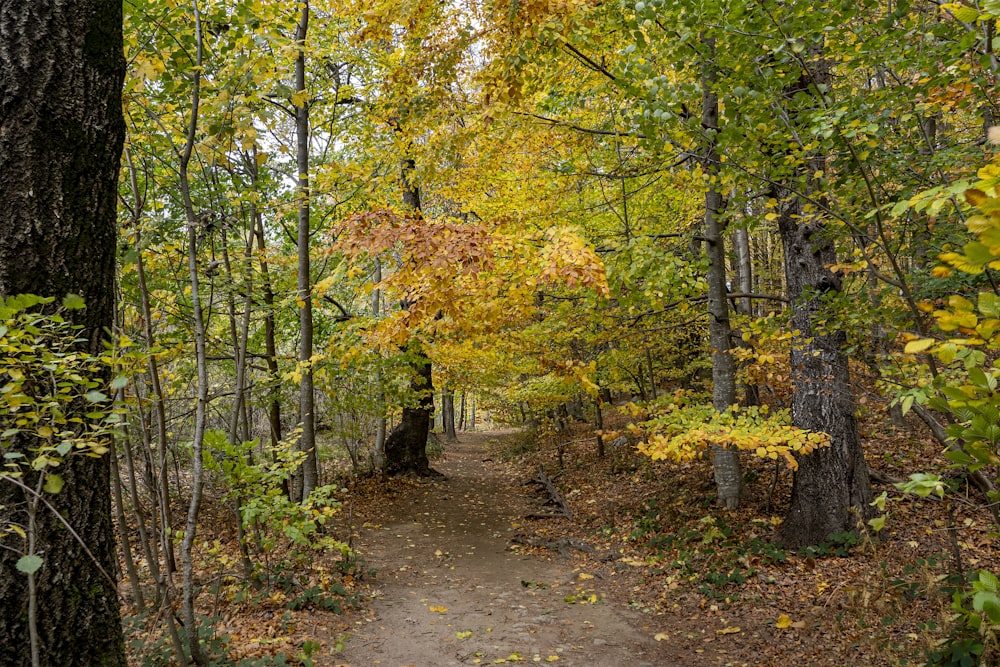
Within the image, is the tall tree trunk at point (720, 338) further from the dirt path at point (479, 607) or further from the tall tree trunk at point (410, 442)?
the tall tree trunk at point (410, 442)

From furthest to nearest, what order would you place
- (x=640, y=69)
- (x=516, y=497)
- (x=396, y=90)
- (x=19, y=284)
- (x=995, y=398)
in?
(x=516, y=497) → (x=396, y=90) → (x=640, y=69) → (x=19, y=284) → (x=995, y=398)

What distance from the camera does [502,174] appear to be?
8.70 m

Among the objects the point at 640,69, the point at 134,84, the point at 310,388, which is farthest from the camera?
the point at 310,388

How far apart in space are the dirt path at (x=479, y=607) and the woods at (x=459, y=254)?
0.87 m

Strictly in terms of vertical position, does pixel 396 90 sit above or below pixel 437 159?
above

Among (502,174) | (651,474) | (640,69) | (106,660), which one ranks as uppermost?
(502,174)

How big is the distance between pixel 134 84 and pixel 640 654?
20.1ft

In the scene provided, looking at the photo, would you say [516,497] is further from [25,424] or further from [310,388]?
[25,424]

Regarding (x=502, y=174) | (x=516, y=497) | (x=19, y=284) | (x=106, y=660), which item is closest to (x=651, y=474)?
(x=516, y=497)

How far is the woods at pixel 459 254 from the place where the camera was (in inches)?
102

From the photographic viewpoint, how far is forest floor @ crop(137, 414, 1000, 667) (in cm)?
480

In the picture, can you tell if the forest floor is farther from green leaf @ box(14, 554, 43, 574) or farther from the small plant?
green leaf @ box(14, 554, 43, 574)

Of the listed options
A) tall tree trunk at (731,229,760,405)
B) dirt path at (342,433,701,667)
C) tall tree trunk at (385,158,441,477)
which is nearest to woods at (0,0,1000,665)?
tall tree trunk at (731,229,760,405)

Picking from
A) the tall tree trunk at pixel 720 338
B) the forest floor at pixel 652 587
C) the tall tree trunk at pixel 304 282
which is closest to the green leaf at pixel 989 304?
the forest floor at pixel 652 587
